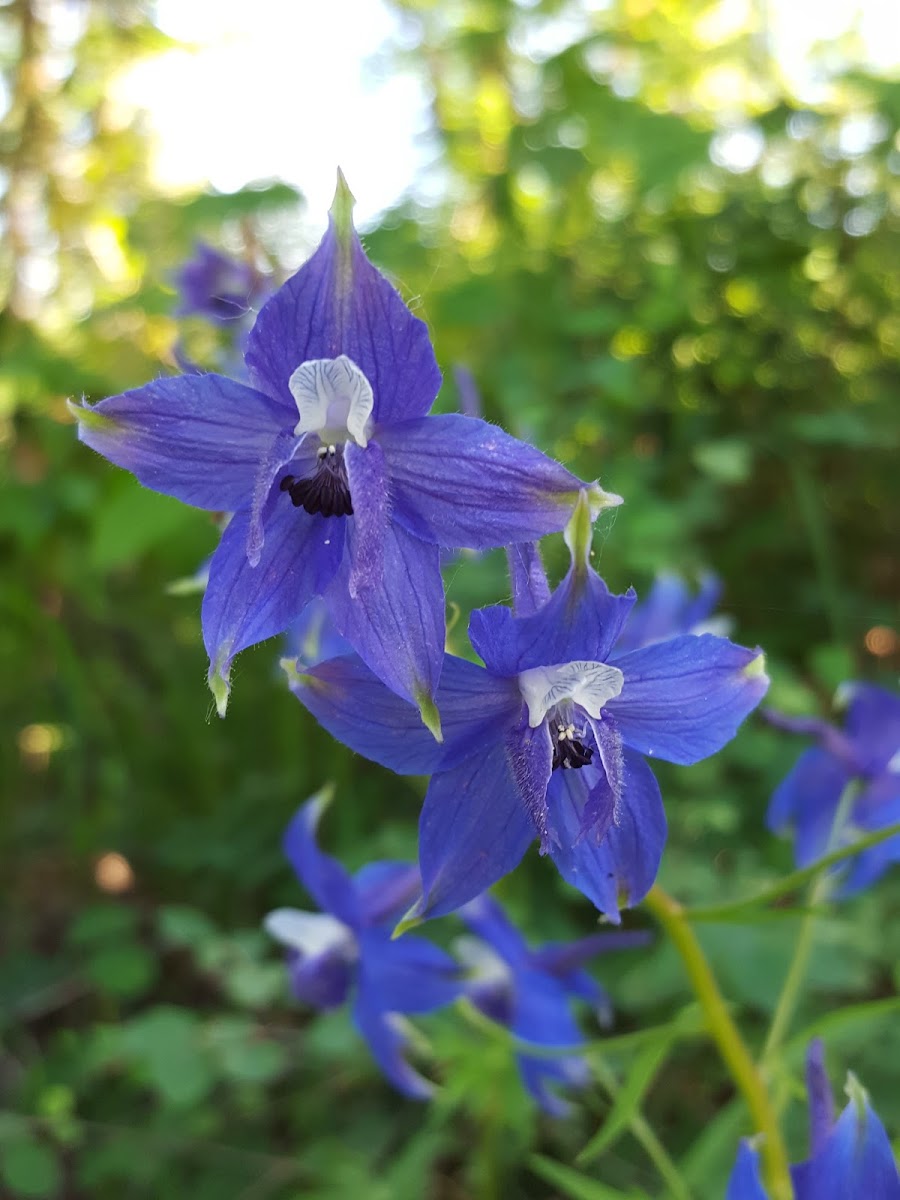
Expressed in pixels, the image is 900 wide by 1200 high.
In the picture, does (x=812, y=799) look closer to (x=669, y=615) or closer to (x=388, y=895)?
(x=669, y=615)

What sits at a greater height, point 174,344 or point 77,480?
point 174,344

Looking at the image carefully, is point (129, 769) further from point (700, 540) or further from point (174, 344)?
point (174, 344)

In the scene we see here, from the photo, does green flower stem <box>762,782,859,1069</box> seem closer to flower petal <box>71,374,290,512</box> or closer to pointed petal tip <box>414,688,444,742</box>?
pointed petal tip <box>414,688,444,742</box>

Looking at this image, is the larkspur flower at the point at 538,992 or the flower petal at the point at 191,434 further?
the larkspur flower at the point at 538,992

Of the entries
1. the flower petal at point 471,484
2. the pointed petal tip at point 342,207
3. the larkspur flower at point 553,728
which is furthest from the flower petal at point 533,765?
the pointed petal tip at point 342,207

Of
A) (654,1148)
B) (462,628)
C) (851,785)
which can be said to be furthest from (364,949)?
(851,785)

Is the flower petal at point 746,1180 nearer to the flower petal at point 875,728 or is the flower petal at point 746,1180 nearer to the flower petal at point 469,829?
the flower petal at point 469,829

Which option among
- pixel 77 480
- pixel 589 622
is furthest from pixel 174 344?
pixel 77 480

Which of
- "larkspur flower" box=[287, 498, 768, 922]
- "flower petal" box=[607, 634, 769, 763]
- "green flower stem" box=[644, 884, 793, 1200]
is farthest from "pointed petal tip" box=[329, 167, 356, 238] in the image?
"green flower stem" box=[644, 884, 793, 1200]
